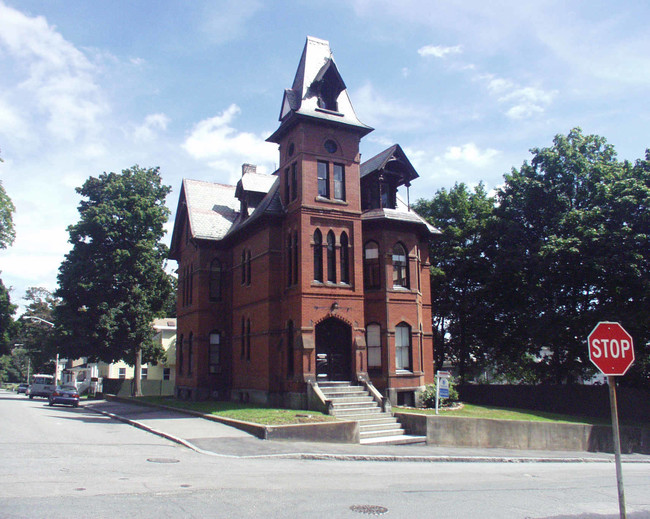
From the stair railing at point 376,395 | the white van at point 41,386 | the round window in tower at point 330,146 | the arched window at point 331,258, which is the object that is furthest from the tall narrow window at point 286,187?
the white van at point 41,386

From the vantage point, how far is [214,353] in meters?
31.6

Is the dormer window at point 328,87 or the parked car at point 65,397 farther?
the parked car at point 65,397

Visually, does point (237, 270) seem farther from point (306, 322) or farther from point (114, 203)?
point (114, 203)

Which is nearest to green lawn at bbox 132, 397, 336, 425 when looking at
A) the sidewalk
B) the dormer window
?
the sidewalk

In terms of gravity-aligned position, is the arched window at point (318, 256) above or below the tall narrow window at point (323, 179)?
below

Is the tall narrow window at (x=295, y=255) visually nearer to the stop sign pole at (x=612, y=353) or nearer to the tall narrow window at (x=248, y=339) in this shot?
the tall narrow window at (x=248, y=339)

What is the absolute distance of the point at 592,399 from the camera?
3091 cm

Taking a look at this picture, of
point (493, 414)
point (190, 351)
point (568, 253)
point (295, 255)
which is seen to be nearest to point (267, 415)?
point (295, 255)

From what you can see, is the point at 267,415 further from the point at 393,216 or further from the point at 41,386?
the point at 41,386

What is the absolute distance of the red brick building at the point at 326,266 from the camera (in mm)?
24141

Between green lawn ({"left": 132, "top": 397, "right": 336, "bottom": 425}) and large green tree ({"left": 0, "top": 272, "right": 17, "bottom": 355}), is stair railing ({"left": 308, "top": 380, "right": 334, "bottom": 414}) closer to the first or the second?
green lawn ({"left": 132, "top": 397, "right": 336, "bottom": 425})

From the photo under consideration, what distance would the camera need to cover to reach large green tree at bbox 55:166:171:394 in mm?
37875

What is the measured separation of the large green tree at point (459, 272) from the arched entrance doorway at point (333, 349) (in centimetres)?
1273

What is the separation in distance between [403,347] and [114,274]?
72.4 feet
